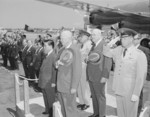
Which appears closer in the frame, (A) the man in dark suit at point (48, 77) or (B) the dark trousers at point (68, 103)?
(B) the dark trousers at point (68, 103)

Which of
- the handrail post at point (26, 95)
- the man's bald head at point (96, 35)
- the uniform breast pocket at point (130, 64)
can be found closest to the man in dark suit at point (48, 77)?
the handrail post at point (26, 95)

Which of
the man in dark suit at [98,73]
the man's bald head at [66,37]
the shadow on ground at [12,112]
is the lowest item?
the shadow on ground at [12,112]

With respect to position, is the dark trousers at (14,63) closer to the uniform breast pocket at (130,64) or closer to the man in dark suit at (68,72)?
the man in dark suit at (68,72)

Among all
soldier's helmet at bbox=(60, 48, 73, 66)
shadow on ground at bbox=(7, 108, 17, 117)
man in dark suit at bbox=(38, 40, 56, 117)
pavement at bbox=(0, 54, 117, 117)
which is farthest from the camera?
shadow on ground at bbox=(7, 108, 17, 117)

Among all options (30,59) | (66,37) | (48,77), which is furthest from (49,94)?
(30,59)

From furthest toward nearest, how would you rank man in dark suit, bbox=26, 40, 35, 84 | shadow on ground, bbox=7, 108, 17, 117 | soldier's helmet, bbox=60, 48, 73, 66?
man in dark suit, bbox=26, 40, 35, 84 → shadow on ground, bbox=7, 108, 17, 117 → soldier's helmet, bbox=60, 48, 73, 66

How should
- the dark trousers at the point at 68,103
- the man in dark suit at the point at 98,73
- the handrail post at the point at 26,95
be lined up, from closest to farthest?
1. the dark trousers at the point at 68,103
2. the man in dark suit at the point at 98,73
3. the handrail post at the point at 26,95

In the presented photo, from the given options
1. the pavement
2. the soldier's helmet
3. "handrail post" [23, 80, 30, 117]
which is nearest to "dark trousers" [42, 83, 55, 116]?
"handrail post" [23, 80, 30, 117]

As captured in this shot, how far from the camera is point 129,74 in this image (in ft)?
11.4

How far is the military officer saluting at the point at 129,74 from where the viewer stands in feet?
11.0

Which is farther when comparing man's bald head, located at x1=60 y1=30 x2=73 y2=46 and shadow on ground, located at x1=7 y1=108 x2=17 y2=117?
shadow on ground, located at x1=7 y1=108 x2=17 y2=117

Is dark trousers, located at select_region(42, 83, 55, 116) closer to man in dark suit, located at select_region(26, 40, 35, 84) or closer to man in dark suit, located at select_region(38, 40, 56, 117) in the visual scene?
man in dark suit, located at select_region(38, 40, 56, 117)

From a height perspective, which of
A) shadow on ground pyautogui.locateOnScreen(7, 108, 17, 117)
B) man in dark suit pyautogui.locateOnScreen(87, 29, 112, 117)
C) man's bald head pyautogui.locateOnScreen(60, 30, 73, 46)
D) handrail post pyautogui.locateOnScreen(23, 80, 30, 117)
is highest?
man's bald head pyautogui.locateOnScreen(60, 30, 73, 46)

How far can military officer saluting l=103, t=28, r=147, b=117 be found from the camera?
3.36m
